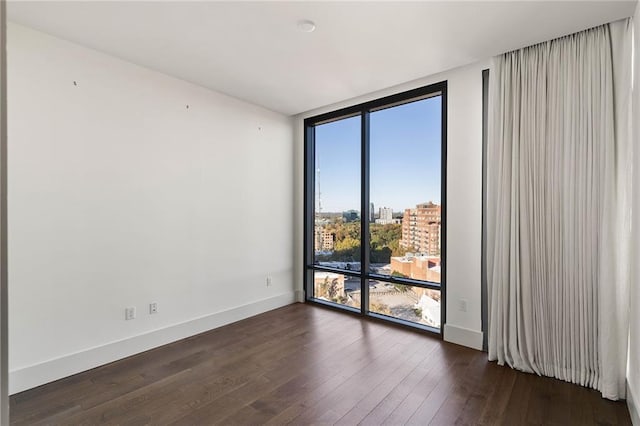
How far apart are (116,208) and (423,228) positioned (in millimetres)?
3134

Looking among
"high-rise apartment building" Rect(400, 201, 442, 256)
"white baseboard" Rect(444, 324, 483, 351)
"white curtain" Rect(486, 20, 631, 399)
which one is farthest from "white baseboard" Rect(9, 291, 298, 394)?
"white curtain" Rect(486, 20, 631, 399)

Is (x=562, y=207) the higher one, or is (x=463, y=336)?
(x=562, y=207)

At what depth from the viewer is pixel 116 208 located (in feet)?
9.57

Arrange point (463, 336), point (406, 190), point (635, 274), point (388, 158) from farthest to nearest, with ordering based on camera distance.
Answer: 1. point (388, 158)
2. point (406, 190)
3. point (463, 336)
4. point (635, 274)

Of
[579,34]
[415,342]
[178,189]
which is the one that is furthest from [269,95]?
[415,342]

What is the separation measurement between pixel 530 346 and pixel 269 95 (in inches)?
144

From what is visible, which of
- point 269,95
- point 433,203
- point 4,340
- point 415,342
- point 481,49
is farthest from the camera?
point 269,95

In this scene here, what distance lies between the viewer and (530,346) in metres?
2.64

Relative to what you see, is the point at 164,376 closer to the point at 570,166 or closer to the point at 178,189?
the point at 178,189

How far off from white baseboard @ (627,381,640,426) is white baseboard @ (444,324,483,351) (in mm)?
1052

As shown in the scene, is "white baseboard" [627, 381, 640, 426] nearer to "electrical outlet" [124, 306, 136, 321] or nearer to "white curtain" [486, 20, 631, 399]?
"white curtain" [486, 20, 631, 399]

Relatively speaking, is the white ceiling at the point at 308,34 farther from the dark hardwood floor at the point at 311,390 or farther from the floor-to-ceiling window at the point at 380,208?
the dark hardwood floor at the point at 311,390

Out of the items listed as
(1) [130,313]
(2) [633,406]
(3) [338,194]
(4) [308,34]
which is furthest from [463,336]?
(1) [130,313]

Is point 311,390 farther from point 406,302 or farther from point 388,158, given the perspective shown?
point 388,158
